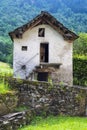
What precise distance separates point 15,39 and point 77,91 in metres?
13.3

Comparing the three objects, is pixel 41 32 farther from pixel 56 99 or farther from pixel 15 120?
pixel 15 120

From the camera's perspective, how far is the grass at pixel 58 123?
2031 cm

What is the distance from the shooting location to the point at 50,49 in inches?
1453

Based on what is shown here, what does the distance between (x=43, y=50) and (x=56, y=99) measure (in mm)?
12785

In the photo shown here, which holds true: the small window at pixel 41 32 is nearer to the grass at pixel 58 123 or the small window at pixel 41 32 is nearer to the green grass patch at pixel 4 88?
the green grass patch at pixel 4 88

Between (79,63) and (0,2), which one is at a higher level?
(0,2)

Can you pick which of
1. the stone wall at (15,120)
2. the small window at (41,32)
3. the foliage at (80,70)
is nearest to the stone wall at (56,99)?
the stone wall at (15,120)

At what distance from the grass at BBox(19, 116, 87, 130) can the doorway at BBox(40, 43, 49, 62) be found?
13.5 m

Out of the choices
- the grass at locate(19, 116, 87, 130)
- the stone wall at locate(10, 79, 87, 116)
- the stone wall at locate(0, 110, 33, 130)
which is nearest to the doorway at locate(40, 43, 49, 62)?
the stone wall at locate(10, 79, 87, 116)

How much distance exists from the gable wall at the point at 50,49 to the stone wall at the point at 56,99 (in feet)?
38.4

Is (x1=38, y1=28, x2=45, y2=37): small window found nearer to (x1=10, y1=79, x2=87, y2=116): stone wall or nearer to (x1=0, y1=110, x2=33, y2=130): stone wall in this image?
(x1=10, y1=79, x2=87, y2=116): stone wall

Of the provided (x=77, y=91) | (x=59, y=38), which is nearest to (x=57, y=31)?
(x=59, y=38)

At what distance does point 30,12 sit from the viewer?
496ft

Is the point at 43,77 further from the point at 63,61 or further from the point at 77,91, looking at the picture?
the point at 77,91
